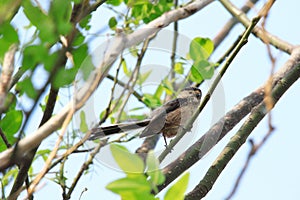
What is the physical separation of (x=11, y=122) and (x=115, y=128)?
0.82 m

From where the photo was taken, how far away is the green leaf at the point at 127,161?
1712 millimetres

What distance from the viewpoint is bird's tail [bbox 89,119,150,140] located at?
3.21 m

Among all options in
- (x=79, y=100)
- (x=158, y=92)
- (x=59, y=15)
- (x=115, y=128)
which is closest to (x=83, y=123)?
(x=115, y=128)

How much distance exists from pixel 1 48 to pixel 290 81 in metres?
2.07

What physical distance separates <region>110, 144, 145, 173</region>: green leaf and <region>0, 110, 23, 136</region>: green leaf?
1.15 m

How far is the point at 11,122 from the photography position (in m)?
2.79

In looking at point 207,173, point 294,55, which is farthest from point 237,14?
point 207,173

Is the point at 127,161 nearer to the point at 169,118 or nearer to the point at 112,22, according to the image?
the point at 169,118

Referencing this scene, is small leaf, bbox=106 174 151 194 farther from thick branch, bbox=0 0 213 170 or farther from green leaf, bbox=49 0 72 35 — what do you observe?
green leaf, bbox=49 0 72 35

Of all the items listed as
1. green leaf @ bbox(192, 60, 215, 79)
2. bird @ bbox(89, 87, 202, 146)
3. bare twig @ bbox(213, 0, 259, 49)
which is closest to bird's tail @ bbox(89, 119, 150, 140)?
bird @ bbox(89, 87, 202, 146)

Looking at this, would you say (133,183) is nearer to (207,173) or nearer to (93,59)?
(93,59)

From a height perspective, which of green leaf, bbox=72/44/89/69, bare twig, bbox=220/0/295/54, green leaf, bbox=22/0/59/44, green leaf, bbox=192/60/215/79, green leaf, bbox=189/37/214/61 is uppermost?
green leaf, bbox=22/0/59/44

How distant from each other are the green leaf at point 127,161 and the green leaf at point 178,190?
112 millimetres

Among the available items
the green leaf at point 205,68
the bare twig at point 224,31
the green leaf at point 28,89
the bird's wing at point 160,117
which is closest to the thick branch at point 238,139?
the green leaf at point 205,68
